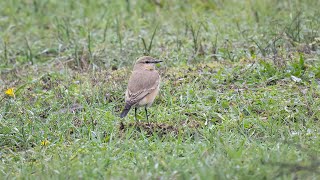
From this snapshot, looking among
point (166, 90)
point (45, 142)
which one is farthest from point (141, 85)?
point (45, 142)

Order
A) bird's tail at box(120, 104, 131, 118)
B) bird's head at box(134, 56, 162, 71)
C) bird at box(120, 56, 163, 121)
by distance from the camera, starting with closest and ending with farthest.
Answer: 1. bird's tail at box(120, 104, 131, 118)
2. bird at box(120, 56, 163, 121)
3. bird's head at box(134, 56, 162, 71)

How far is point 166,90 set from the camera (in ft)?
30.9

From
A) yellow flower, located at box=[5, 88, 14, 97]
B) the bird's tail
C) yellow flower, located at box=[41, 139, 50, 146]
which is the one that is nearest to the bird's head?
the bird's tail

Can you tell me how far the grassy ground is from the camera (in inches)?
268

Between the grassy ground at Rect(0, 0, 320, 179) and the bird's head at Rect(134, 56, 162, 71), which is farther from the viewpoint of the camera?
the bird's head at Rect(134, 56, 162, 71)

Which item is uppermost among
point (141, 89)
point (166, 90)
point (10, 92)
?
point (141, 89)

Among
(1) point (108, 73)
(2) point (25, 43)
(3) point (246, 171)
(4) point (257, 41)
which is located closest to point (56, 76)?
(1) point (108, 73)

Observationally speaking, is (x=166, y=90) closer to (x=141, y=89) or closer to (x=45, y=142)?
(x=141, y=89)

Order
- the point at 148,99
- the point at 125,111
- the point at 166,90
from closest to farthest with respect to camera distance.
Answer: the point at 125,111, the point at 148,99, the point at 166,90

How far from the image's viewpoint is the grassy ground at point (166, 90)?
6.82 metres

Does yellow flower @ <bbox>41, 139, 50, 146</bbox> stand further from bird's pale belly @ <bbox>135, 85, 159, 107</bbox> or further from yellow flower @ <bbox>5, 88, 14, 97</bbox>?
yellow flower @ <bbox>5, 88, 14, 97</bbox>

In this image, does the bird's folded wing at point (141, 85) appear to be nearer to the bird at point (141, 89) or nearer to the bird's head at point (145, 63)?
the bird at point (141, 89)

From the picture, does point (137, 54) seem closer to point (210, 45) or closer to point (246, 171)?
point (210, 45)

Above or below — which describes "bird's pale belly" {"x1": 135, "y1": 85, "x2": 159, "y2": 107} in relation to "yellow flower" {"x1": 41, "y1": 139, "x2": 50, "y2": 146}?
above
